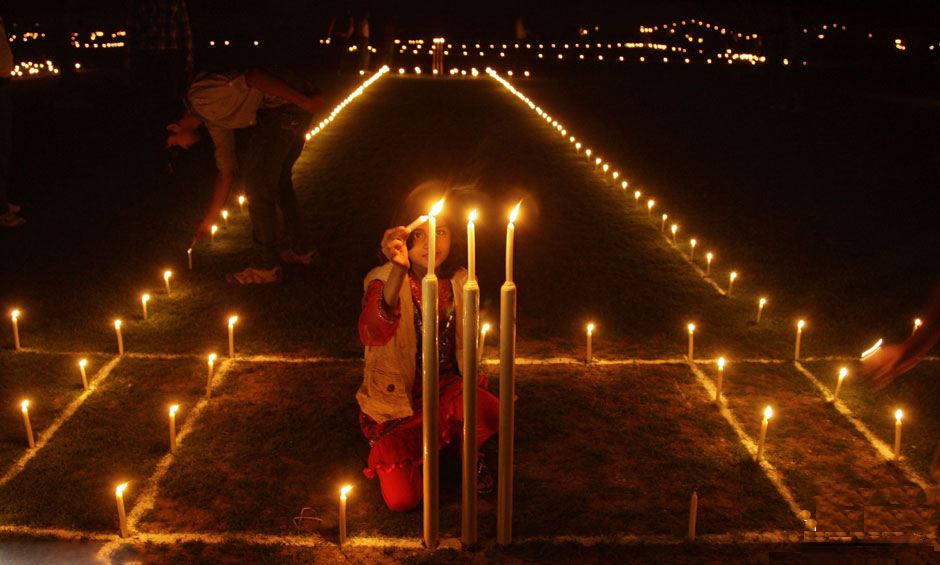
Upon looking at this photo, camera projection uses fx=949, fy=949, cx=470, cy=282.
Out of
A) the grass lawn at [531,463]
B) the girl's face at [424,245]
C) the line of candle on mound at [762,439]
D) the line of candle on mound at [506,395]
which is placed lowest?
the grass lawn at [531,463]

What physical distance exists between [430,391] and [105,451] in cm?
211

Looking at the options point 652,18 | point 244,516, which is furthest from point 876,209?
point 652,18

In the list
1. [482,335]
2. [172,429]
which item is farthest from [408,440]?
[482,335]

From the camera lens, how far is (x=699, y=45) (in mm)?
38312

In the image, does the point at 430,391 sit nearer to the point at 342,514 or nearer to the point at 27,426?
the point at 342,514

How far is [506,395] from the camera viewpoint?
3.71 metres

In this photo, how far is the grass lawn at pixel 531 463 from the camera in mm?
4273

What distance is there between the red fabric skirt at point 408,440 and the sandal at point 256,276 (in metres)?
3.23

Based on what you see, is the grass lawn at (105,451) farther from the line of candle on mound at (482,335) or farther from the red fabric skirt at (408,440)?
the line of candle on mound at (482,335)

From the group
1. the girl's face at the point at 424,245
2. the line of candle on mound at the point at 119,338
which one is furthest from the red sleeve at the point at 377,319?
the line of candle on mound at the point at 119,338

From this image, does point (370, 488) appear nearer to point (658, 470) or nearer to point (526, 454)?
point (526, 454)

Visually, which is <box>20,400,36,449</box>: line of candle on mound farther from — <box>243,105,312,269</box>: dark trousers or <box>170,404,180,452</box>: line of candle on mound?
<box>243,105,312,269</box>: dark trousers

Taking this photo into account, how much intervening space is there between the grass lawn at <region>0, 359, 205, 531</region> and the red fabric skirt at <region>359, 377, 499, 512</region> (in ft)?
3.79

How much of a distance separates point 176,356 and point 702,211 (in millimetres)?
6511
